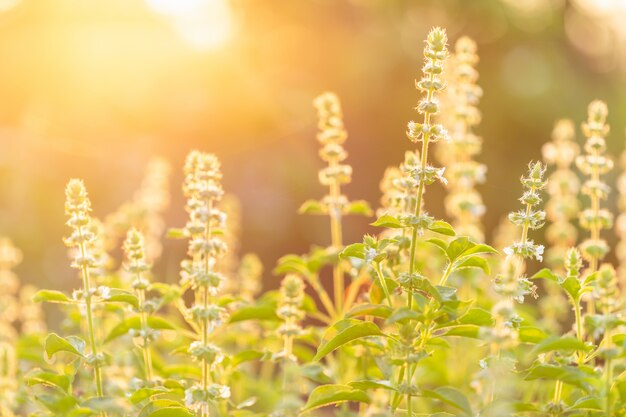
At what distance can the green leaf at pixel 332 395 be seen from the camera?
260 centimetres

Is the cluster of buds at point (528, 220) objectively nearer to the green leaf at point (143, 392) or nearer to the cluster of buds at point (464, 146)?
the green leaf at point (143, 392)

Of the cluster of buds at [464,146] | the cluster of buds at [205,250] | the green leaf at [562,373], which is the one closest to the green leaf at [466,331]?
the green leaf at [562,373]

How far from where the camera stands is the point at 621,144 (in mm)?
15875

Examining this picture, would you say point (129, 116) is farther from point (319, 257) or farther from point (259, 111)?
point (319, 257)

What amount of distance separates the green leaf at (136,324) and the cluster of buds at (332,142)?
38.5 inches

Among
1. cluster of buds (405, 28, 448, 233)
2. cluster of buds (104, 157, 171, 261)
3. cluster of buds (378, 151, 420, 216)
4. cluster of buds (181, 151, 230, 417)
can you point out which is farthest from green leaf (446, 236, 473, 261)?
cluster of buds (104, 157, 171, 261)

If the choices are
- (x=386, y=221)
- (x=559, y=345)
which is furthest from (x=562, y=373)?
(x=386, y=221)

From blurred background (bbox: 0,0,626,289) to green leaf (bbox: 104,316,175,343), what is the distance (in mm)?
7883

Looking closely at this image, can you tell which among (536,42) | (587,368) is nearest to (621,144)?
(536,42)

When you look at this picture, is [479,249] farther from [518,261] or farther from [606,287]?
[606,287]

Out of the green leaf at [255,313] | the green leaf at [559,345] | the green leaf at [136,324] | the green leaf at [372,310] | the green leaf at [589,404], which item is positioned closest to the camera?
the green leaf at [559,345]

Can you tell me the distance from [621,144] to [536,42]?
3032 mm

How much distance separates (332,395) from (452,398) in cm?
37

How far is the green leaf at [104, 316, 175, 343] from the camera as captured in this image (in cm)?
307
